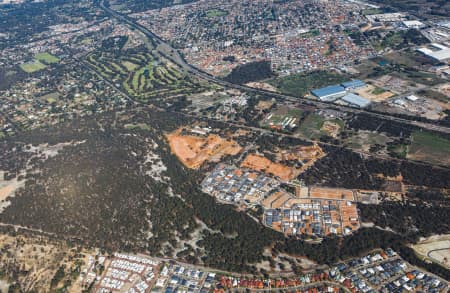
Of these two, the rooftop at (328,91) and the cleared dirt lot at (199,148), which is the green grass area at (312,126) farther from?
the cleared dirt lot at (199,148)

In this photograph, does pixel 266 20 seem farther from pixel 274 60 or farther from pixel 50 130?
pixel 50 130

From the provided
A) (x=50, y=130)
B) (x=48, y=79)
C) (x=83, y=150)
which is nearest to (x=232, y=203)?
(x=83, y=150)

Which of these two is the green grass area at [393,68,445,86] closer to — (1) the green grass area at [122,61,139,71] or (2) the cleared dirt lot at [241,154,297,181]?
(2) the cleared dirt lot at [241,154,297,181]

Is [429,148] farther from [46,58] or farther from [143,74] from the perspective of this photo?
[46,58]

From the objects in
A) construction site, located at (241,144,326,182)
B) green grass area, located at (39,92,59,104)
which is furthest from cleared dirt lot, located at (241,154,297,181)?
green grass area, located at (39,92,59,104)

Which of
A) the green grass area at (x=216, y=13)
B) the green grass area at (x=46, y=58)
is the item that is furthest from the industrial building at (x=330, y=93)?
the green grass area at (x=46, y=58)

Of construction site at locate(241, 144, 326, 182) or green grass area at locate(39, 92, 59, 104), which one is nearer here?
construction site at locate(241, 144, 326, 182)

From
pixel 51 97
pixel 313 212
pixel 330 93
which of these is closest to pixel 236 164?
pixel 313 212
